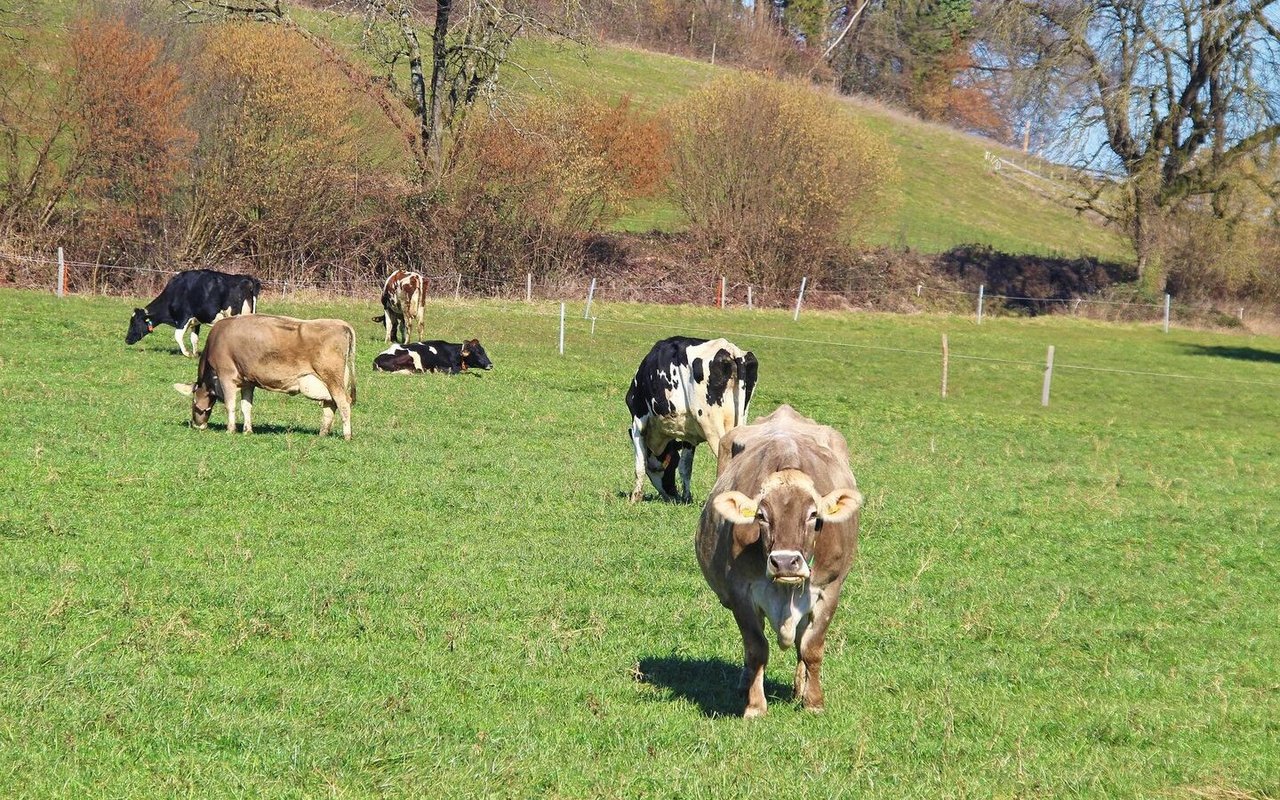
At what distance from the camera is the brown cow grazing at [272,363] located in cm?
1681

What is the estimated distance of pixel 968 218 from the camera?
7506cm

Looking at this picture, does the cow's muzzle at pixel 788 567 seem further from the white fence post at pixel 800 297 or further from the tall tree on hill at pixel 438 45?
the white fence post at pixel 800 297

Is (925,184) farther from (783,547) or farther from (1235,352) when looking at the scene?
(783,547)

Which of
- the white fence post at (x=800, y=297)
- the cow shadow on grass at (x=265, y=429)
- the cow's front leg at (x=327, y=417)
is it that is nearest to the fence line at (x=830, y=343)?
the white fence post at (x=800, y=297)

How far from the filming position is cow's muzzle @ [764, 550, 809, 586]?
6.52 metres

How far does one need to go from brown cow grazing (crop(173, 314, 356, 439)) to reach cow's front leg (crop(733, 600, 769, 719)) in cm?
1053

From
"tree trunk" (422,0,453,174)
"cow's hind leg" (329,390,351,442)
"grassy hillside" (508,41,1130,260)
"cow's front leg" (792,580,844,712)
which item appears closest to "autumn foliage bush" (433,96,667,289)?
"tree trunk" (422,0,453,174)

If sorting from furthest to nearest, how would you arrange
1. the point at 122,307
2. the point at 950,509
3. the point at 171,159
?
the point at 171,159, the point at 122,307, the point at 950,509

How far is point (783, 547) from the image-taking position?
22.0ft

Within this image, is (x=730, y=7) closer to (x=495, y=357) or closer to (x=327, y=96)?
(x=327, y=96)

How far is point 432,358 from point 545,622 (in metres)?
17.8

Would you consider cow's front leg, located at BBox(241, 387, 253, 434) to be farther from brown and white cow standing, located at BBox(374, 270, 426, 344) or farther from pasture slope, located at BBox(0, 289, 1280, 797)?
brown and white cow standing, located at BBox(374, 270, 426, 344)

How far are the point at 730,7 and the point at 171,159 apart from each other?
73986 mm

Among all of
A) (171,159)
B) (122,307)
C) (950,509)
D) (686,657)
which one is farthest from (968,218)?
(686,657)
